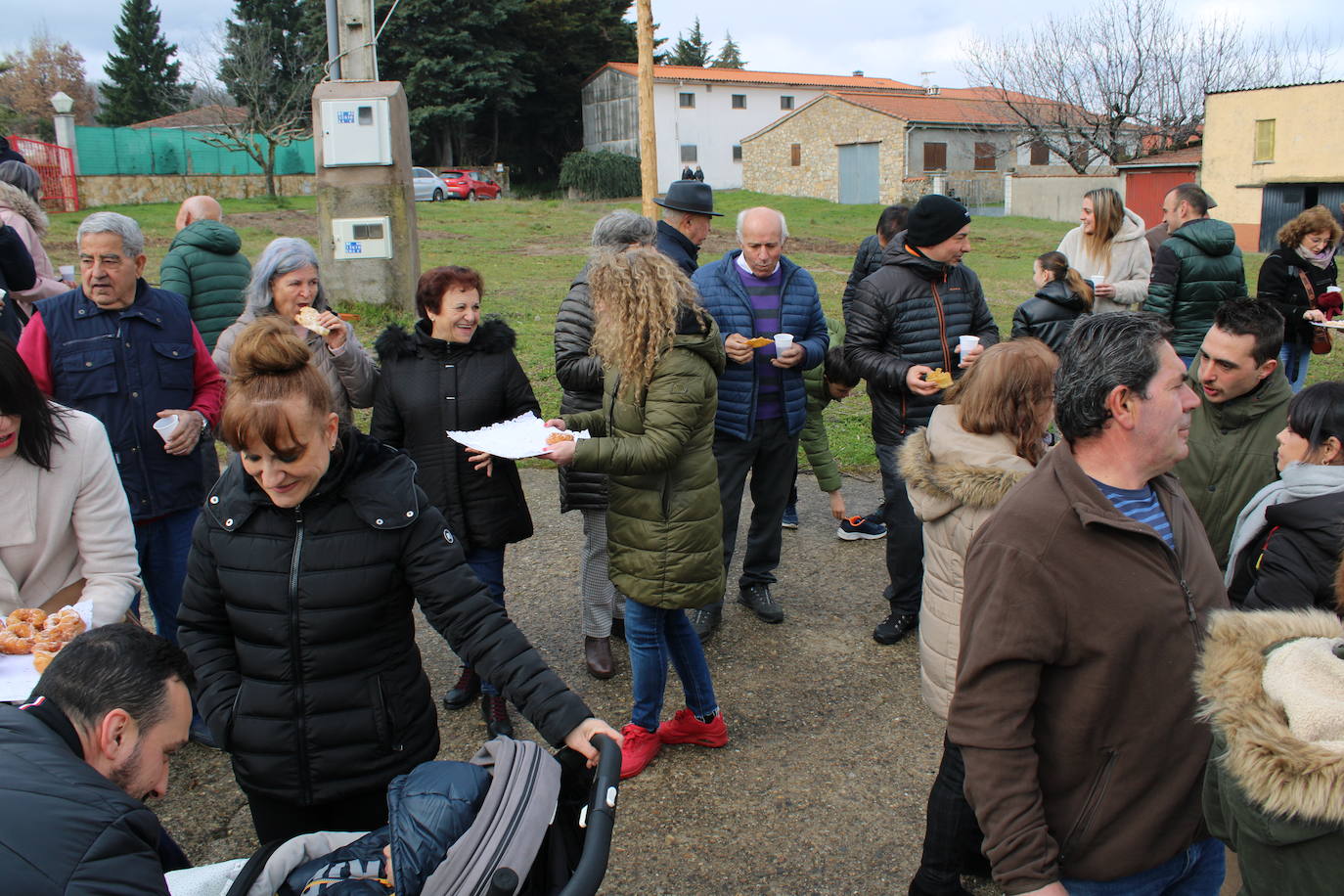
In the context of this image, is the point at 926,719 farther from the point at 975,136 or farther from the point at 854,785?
the point at 975,136

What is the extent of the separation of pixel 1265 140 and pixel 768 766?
1438 inches

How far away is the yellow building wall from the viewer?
3114 centimetres

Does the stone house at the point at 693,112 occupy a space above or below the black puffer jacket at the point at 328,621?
above

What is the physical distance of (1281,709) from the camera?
1.55m

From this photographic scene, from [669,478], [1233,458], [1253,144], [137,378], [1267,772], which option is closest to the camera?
[1267,772]

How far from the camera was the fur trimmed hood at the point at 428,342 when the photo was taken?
4.06m

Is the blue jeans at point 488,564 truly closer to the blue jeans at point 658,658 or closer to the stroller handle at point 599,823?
the blue jeans at point 658,658

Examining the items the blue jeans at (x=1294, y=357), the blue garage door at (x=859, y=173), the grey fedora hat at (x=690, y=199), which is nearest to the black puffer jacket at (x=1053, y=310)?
the grey fedora hat at (x=690, y=199)

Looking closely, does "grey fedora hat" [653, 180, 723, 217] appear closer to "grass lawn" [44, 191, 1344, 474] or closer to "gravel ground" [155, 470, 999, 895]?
"gravel ground" [155, 470, 999, 895]

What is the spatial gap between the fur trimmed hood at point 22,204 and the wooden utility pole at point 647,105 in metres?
5.47

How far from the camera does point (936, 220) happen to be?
466 cm

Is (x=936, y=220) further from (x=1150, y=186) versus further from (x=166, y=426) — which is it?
(x=1150, y=186)

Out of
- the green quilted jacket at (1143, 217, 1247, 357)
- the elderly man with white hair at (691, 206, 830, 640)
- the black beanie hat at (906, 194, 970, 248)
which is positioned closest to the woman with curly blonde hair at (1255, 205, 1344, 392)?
the green quilted jacket at (1143, 217, 1247, 357)

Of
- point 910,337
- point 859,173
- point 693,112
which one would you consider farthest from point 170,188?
point 910,337
